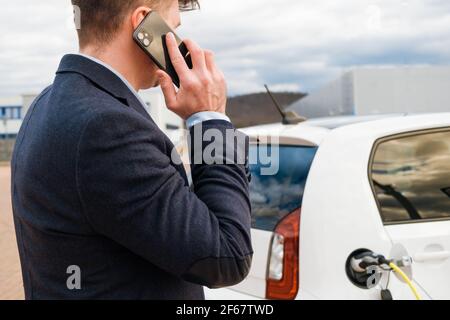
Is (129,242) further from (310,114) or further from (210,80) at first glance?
(310,114)

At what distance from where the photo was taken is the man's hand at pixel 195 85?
129cm

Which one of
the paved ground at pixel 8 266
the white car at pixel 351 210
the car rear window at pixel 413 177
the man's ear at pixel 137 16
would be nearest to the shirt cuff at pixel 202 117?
the man's ear at pixel 137 16

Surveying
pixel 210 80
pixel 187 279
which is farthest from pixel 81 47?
pixel 187 279

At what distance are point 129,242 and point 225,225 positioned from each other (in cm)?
21

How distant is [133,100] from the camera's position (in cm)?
129

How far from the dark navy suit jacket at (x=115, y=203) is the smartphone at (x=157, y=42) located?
0.12 metres

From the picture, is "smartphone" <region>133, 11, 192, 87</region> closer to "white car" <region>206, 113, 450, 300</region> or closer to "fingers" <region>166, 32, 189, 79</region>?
"fingers" <region>166, 32, 189, 79</region>

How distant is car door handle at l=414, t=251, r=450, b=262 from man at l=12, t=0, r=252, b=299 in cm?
134

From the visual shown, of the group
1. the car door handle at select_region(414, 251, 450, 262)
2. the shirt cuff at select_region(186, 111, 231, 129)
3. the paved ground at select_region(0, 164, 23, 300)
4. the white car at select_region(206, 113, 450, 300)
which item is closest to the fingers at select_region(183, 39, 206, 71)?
the shirt cuff at select_region(186, 111, 231, 129)

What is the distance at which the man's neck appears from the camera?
130cm

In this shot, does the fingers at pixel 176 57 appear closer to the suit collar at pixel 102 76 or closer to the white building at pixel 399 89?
the suit collar at pixel 102 76

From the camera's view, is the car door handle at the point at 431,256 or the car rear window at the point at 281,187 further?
the car rear window at the point at 281,187

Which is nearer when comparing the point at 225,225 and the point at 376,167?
the point at 225,225
